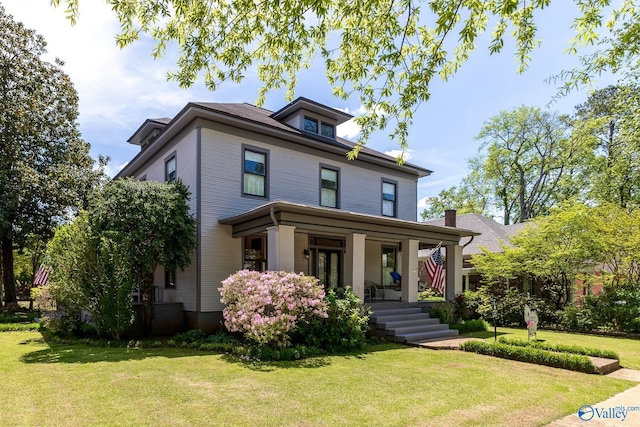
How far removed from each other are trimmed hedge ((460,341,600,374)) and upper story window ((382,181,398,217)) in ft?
25.4

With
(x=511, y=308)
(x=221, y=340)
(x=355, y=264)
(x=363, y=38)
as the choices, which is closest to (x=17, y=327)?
(x=221, y=340)

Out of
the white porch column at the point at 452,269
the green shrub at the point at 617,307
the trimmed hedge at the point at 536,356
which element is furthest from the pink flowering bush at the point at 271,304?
the green shrub at the point at 617,307

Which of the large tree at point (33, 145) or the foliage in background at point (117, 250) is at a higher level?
the large tree at point (33, 145)

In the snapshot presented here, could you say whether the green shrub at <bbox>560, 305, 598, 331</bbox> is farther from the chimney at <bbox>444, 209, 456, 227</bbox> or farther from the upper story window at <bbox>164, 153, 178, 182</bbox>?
the upper story window at <bbox>164, 153, 178, 182</bbox>

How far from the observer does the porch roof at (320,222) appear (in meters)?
10.4

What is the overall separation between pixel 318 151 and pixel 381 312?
6.17m

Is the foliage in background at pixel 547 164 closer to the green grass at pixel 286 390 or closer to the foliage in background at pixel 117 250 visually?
the green grass at pixel 286 390

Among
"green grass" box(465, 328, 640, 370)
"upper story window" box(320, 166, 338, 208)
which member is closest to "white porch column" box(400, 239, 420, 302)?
"green grass" box(465, 328, 640, 370)

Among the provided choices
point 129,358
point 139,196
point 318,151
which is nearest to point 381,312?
point 318,151

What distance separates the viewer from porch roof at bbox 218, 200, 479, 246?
10.4 meters

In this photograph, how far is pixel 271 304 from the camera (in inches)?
350

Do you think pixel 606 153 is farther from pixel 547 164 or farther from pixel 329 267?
pixel 329 267

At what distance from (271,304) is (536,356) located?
5.82m

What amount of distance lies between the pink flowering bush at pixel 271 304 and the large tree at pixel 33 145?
14068mm
